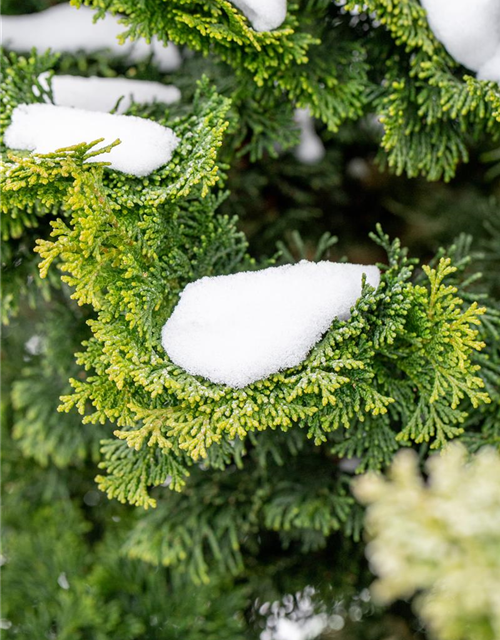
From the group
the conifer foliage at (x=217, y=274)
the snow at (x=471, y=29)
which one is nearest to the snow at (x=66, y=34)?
the conifer foliage at (x=217, y=274)

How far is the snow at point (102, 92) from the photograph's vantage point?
4.91 feet

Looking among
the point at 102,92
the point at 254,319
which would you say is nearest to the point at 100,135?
the point at 102,92

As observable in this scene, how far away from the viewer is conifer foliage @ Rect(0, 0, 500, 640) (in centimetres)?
115

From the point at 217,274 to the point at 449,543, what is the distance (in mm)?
770

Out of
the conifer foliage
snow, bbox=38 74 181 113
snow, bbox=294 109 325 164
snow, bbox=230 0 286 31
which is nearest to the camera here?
the conifer foliage

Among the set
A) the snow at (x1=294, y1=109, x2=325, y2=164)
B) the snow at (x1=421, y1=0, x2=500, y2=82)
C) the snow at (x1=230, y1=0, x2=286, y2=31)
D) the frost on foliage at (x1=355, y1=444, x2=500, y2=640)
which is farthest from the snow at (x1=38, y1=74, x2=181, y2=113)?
the frost on foliage at (x1=355, y1=444, x2=500, y2=640)

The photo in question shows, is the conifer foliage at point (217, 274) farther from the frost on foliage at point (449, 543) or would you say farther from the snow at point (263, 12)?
the frost on foliage at point (449, 543)

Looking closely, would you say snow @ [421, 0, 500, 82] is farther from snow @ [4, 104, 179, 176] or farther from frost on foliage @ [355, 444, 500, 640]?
frost on foliage @ [355, 444, 500, 640]

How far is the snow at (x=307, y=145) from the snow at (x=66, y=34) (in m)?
0.56

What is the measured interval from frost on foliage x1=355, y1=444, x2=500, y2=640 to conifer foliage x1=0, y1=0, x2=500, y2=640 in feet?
0.49

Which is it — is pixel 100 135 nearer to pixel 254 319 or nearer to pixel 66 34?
pixel 254 319

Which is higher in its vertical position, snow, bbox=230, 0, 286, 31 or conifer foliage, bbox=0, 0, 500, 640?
snow, bbox=230, 0, 286, 31

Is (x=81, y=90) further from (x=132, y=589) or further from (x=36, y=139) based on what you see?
(x=132, y=589)

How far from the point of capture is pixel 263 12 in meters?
1.30
